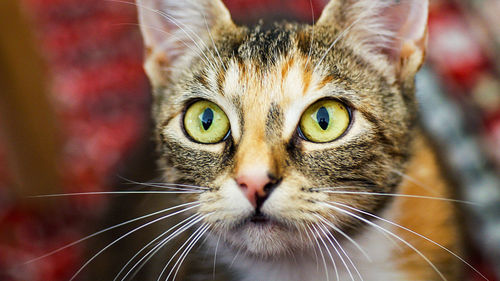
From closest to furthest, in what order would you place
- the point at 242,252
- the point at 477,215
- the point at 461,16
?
the point at 242,252 → the point at 477,215 → the point at 461,16

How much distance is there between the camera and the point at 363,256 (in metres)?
0.68

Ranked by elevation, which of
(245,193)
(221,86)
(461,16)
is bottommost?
(245,193)

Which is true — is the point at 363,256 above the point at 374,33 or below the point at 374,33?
below

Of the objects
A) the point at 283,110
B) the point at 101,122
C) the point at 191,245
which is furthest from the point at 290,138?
the point at 101,122

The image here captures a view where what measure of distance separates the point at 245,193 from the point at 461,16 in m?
1.03

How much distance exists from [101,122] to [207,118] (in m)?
0.87

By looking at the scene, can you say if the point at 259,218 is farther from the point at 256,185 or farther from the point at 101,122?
the point at 101,122

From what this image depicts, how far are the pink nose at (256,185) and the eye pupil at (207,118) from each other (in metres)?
0.11

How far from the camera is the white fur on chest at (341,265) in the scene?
0.66 m

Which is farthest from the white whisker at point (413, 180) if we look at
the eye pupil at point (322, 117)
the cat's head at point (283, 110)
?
the eye pupil at point (322, 117)

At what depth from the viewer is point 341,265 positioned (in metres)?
0.68

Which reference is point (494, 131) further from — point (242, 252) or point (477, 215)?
point (242, 252)

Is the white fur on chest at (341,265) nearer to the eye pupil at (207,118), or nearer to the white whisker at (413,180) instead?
the white whisker at (413,180)

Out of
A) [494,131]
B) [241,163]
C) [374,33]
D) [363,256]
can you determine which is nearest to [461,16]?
[494,131]
